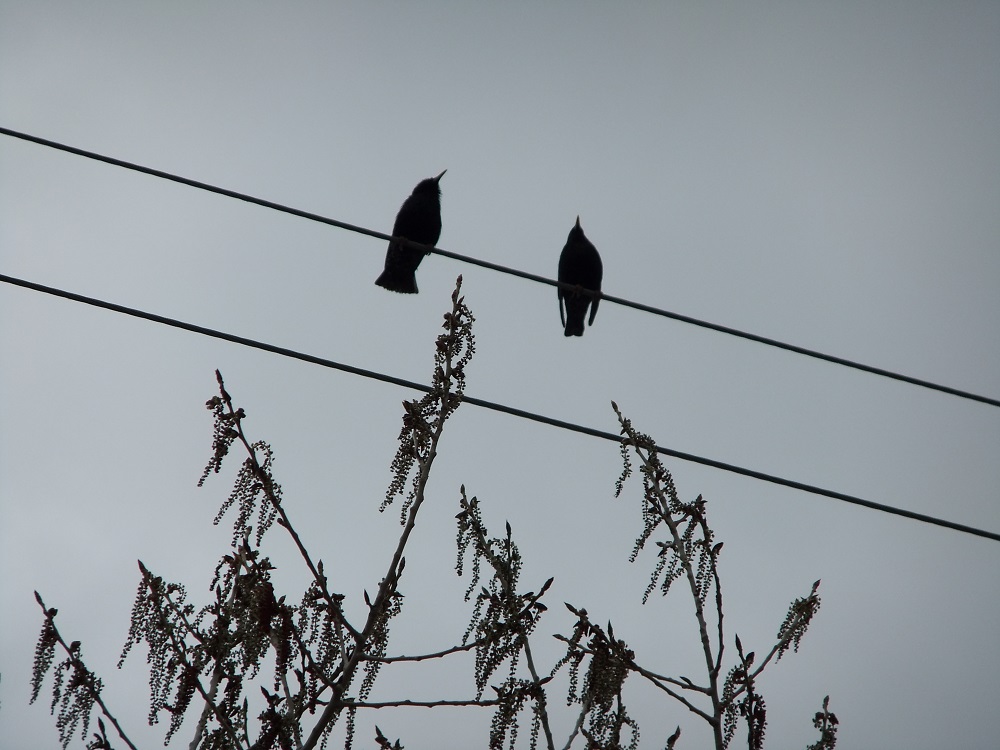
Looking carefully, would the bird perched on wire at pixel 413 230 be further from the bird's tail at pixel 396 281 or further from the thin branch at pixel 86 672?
the thin branch at pixel 86 672

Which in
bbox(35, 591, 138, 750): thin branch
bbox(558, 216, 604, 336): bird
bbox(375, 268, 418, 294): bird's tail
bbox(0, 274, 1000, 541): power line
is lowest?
bbox(35, 591, 138, 750): thin branch

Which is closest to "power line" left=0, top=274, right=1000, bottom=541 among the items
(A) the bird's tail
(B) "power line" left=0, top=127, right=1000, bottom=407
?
(B) "power line" left=0, top=127, right=1000, bottom=407

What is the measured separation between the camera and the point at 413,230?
8.05 m

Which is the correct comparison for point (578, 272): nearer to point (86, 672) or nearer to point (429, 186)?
point (429, 186)

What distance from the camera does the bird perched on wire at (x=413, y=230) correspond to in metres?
7.64

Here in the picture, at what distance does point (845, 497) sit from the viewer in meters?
3.81

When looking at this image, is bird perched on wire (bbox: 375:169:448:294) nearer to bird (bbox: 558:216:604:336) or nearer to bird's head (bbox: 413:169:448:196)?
bird's head (bbox: 413:169:448:196)

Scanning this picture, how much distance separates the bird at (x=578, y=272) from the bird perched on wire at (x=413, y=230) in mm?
1148

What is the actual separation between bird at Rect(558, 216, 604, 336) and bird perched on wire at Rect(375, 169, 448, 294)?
1.15 m

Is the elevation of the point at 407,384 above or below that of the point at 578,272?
below

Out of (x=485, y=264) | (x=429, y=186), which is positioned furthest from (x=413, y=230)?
(x=485, y=264)

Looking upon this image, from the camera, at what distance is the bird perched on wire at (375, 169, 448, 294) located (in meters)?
7.64

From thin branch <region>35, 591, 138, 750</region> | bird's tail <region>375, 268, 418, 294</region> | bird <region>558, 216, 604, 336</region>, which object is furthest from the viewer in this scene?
bird <region>558, 216, 604, 336</region>

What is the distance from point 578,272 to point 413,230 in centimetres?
146
